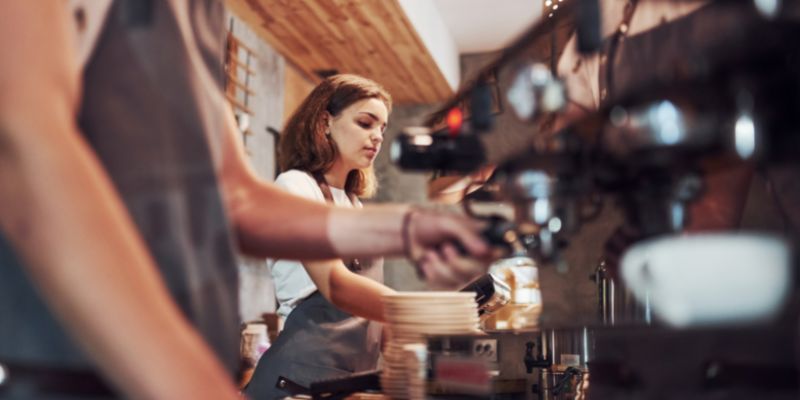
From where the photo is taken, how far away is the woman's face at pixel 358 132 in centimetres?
259

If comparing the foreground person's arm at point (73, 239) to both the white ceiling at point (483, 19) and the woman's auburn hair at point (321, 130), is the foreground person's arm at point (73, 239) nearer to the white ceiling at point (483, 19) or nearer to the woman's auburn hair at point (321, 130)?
the woman's auburn hair at point (321, 130)

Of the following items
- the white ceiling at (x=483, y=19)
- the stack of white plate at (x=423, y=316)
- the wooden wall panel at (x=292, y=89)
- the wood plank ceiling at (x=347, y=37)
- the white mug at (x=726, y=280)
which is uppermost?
the white ceiling at (x=483, y=19)

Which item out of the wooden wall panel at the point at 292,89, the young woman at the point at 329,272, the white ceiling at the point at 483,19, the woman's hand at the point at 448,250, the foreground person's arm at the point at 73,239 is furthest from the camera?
the white ceiling at the point at 483,19

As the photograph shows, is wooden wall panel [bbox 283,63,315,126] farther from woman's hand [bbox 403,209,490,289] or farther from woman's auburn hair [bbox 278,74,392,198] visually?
woman's hand [bbox 403,209,490,289]

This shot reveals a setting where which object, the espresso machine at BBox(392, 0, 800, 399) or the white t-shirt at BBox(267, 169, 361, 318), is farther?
the white t-shirt at BBox(267, 169, 361, 318)

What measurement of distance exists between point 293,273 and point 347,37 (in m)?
2.86

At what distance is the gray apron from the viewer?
7.00ft

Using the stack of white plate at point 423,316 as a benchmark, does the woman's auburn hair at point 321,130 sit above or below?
above

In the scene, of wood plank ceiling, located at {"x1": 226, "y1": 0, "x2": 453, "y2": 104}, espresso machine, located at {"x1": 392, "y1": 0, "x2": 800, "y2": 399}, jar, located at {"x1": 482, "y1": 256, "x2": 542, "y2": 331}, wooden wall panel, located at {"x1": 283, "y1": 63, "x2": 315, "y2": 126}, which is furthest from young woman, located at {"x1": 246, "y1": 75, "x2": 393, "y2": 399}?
wooden wall panel, located at {"x1": 283, "y1": 63, "x2": 315, "y2": 126}

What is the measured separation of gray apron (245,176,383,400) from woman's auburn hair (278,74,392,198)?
396mm

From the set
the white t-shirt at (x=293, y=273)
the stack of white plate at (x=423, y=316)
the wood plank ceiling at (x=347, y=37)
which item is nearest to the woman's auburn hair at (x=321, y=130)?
the white t-shirt at (x=293, y=273)

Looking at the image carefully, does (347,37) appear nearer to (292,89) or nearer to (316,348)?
(292,89)

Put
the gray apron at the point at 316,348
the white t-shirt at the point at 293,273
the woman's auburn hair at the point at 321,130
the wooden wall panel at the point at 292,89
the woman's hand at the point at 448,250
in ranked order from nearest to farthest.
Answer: the woman's hand at the point at 448,250 → the gray apron at the point at 316,348 → the white t-shirt at the point at 293,273 → the woman's auburn hair at the point at 321,130 → the wooden wall panel at the point at 292,89

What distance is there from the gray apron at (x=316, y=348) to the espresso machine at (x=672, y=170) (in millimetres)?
1349
